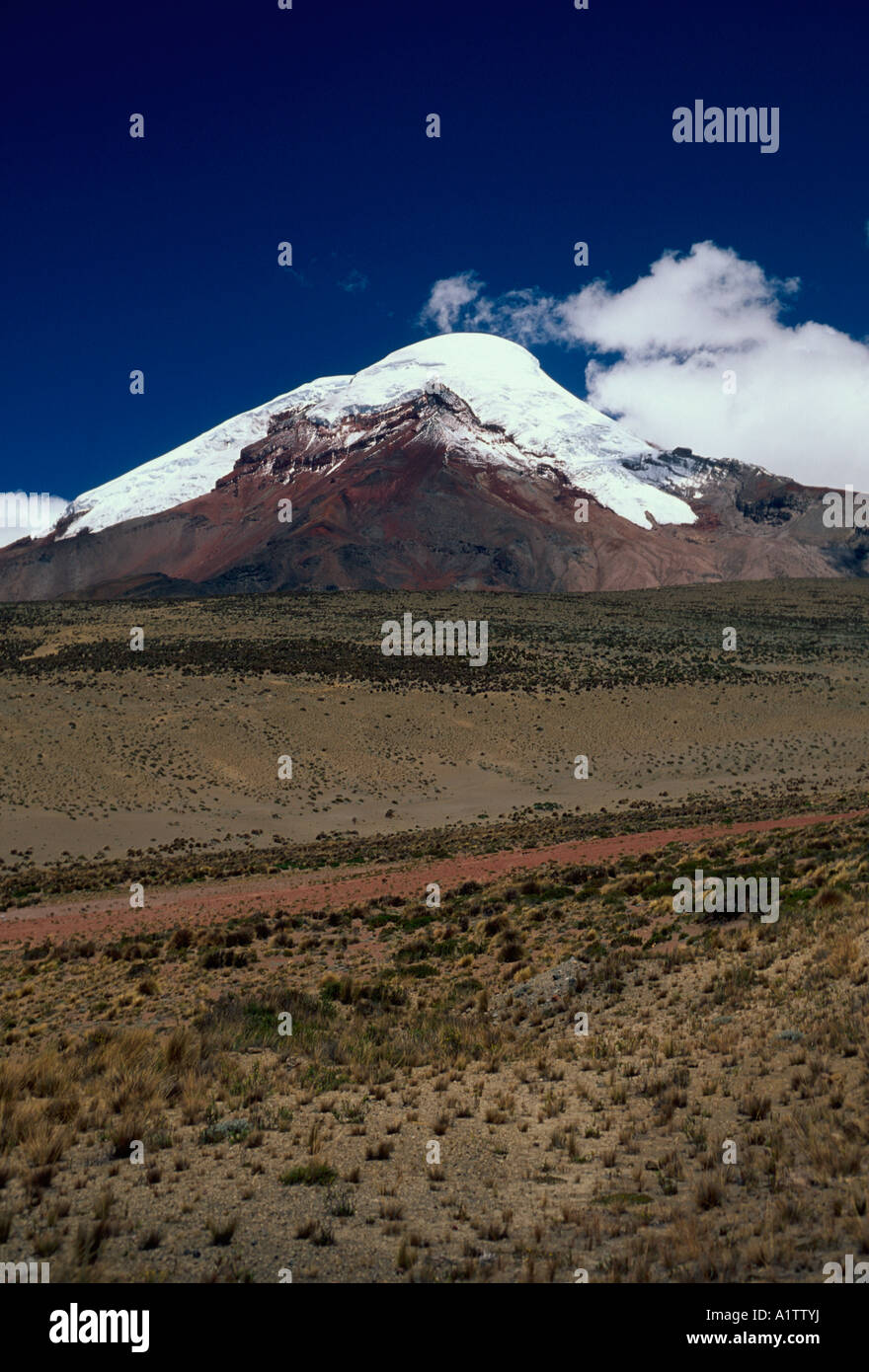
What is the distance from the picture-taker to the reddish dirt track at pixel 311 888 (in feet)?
68.7

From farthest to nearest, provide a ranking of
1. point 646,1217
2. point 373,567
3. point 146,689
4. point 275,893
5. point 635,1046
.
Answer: point 373,567
point 146,689
point 275,893
point 635,1046
point 646,1217

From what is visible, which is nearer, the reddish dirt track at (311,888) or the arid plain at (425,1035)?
the arid plain at (425,1035)

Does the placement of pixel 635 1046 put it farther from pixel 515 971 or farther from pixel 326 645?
pixel 326 645

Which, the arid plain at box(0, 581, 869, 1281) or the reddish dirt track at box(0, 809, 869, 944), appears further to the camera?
the reddish dirt track at box(0, 809, 869, 944)

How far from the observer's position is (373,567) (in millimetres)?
185500

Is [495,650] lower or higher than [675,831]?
higher

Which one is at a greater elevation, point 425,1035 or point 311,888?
point 425,1035

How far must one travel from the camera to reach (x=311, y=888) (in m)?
24.2

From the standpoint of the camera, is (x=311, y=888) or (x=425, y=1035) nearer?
(x=425, y=1035)

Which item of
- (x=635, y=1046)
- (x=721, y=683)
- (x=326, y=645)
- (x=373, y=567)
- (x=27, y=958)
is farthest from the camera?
(x=373, y=567)

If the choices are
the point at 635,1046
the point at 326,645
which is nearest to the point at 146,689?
the point at 326,645

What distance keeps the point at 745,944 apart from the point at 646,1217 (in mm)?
7504

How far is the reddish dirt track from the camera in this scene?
68.7 ft

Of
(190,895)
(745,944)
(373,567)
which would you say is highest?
(373,567)
